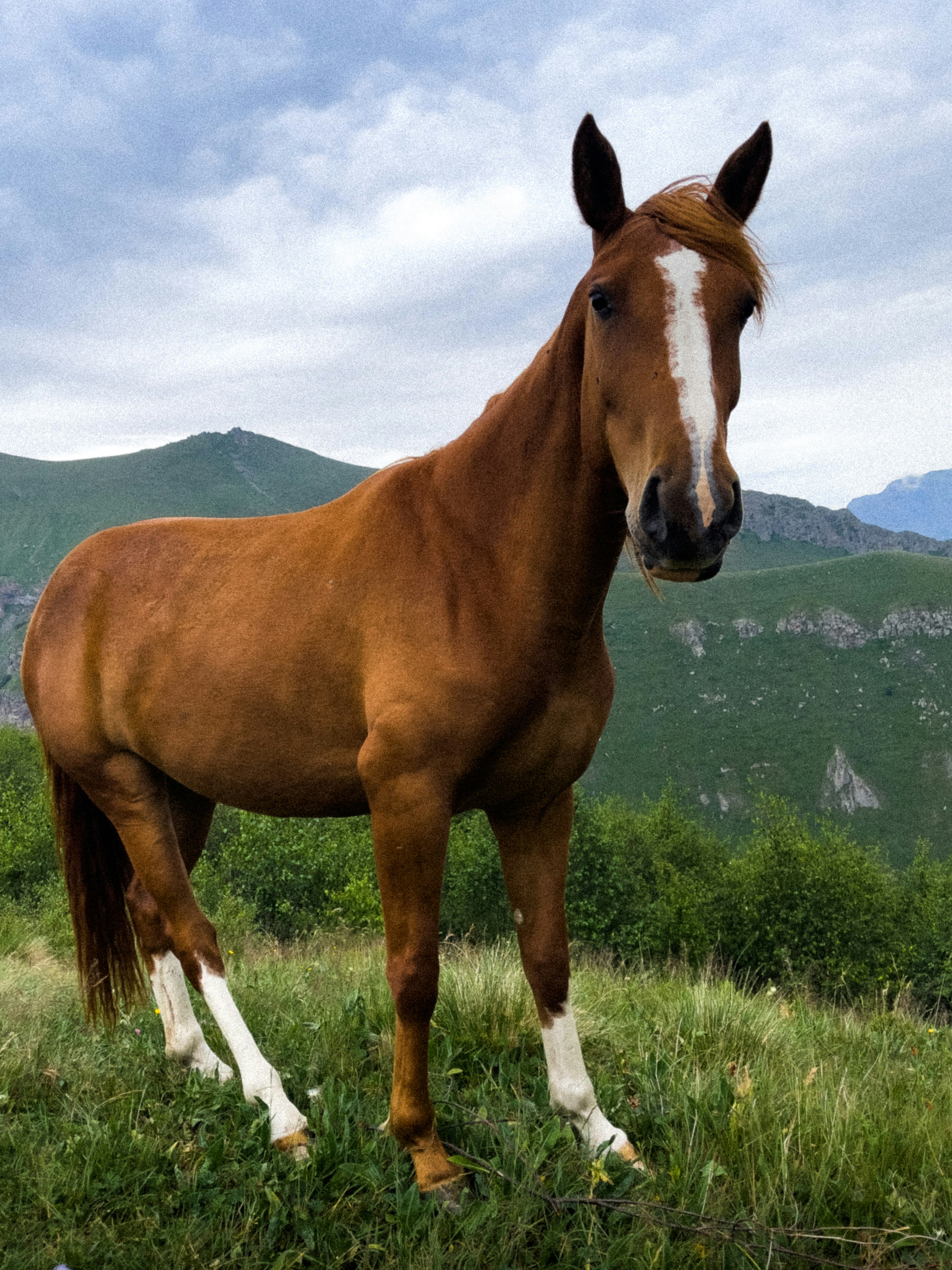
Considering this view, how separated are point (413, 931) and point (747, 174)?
2858 millimetres

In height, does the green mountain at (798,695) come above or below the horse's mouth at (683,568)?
below

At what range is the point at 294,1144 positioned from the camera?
3135 millimetres

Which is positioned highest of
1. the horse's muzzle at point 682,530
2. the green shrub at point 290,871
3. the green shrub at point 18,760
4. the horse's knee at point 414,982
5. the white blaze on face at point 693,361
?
the white blaze on face at point 693,361

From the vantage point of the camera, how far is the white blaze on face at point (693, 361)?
2.25m

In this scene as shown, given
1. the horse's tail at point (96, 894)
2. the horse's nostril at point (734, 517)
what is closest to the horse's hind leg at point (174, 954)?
the horse's tail at point (96, 894)

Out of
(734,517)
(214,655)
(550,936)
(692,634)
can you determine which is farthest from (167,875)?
(692,634)

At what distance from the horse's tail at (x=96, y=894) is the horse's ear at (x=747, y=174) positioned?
13.5 ft

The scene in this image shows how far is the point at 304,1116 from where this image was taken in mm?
3408

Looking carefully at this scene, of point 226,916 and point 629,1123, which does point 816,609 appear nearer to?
point 226,916

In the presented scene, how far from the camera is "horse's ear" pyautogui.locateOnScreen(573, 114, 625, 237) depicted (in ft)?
8.79

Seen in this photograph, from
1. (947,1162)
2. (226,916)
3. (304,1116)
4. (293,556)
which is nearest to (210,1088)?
(304,1116)

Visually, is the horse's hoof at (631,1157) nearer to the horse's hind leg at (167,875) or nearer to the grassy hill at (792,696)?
the horse's hind leg at (167,875)

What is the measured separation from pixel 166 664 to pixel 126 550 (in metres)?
0.84

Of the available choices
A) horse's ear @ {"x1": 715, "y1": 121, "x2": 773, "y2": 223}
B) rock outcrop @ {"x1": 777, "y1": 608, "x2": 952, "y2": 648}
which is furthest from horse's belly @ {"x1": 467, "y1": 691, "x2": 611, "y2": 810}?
rock outcrop @ {"x1": 777, "y1": 608, "x2": 952, "y2": 648}
